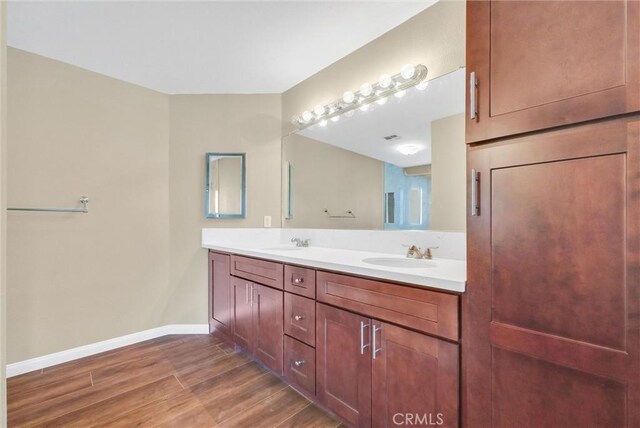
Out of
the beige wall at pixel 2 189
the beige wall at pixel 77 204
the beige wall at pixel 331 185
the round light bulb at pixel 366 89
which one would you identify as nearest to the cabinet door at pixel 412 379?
the beige wall at pixel 331 185

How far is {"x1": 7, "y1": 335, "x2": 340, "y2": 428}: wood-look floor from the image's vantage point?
5.07 ft

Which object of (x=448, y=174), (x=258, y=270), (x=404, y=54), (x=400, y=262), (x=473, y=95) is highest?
(x=404, y=54)

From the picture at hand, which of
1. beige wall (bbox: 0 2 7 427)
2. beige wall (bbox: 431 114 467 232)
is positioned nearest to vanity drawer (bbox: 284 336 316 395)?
beige wall (bbox: 431 114 467 232)

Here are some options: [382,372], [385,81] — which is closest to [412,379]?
[382,372]

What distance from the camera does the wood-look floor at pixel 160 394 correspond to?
1546 mm

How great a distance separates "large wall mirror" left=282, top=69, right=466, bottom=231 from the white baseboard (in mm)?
1389

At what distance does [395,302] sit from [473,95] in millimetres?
816

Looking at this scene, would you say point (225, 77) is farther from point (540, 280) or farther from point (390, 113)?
point (540, 280)

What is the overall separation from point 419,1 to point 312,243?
1.78 meters

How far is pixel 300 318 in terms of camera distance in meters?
1.65

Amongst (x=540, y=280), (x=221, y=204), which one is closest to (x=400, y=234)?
(x=540, y=280)

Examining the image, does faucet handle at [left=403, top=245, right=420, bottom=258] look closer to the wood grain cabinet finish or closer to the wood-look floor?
the wood grain cabinet finish

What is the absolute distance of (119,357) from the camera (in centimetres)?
226

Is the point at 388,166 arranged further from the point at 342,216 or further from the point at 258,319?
the point at 258,319
